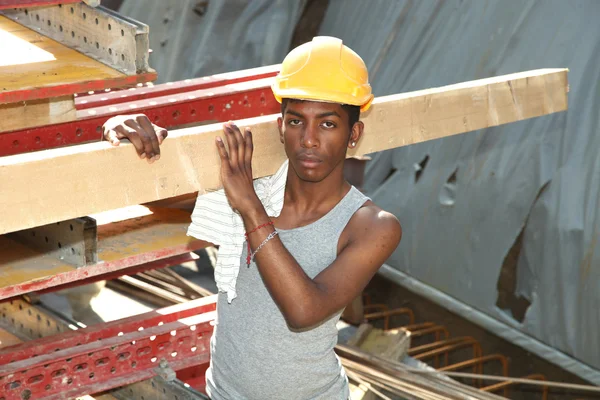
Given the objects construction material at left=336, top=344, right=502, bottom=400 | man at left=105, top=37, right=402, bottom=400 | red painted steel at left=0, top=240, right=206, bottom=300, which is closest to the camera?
man at left=105, top=37, right=402, bottom=400

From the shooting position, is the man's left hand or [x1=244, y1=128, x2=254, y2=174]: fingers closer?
the man's left hand

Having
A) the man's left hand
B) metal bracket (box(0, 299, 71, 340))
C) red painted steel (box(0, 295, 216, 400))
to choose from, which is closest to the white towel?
the man's left hand

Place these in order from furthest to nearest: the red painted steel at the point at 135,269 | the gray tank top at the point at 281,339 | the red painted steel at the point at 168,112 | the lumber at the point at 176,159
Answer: the red painted steel at the point at 135,269, the red painted steel at the point at 168,112, the gray tank top at the point at 281,339, the lumber at the point at 176,159

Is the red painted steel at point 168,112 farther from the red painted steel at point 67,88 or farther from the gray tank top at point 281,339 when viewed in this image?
the gray tank top at point 281,339

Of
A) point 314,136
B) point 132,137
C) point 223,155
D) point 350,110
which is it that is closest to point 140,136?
point 132,137

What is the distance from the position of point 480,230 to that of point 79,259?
4.46 metres

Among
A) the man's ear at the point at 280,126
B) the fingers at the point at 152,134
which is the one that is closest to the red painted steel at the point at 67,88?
the fingers at the point at 152,134

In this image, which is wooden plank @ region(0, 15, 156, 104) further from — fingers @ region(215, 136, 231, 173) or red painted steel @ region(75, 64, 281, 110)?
fingers @ region(215, 136, 231, 173)

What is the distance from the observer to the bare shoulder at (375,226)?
279cm

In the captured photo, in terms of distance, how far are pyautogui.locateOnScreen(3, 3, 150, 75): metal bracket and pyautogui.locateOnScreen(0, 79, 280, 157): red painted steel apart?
320 mm

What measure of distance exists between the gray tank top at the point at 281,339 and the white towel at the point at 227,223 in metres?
0.05

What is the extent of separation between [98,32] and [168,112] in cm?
58

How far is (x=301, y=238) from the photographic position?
9.40ft

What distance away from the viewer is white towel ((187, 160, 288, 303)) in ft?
9.57
